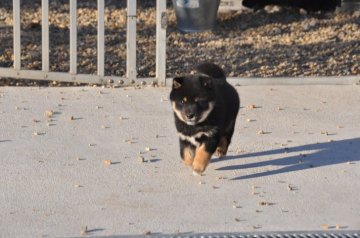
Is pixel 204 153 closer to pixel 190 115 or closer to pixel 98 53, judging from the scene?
pixel 190 115

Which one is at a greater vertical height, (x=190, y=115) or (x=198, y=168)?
(x=190, y=115)

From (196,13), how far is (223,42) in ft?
2.07

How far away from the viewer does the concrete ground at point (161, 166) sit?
5324 millimetres

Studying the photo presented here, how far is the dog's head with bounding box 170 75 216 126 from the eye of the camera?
19.4ft

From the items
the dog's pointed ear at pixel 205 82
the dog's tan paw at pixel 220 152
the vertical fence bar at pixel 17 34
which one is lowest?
the dog's tan paw at pixel 220 152

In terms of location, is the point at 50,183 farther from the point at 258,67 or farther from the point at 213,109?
the point at 258,67

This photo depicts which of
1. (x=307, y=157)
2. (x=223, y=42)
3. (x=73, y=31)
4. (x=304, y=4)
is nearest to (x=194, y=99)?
(x=307, y=157)

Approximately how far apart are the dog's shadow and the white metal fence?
1.97 m

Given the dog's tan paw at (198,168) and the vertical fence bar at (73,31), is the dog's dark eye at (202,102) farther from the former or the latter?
the vertical fence bar at (73,31)

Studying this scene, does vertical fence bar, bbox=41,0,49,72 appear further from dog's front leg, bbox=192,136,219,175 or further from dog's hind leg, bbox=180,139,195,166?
dog's front leg, bbox=192,136,219,175

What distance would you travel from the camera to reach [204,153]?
594 centimetres

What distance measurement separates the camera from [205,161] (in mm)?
5930

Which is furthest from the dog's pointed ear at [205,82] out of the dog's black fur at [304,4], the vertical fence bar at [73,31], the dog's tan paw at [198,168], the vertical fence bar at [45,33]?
the dog's black fur at [304,4]

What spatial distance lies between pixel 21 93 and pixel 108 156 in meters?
1.76
